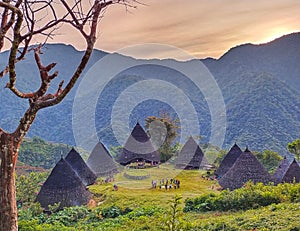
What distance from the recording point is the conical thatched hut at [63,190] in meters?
12.8

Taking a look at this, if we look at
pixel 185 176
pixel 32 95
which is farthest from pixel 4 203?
pixel 185 176

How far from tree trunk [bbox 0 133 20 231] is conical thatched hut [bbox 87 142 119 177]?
14879mm

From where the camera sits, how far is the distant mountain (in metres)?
36.6

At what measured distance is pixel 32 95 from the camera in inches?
151

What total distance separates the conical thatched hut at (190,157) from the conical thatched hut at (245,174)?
19.6ft

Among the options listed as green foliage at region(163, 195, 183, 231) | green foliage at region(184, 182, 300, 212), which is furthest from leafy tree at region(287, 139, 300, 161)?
green foliage at region(163, 195, 183, 231)

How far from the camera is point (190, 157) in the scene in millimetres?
20781

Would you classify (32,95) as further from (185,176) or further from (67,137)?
(67,137)

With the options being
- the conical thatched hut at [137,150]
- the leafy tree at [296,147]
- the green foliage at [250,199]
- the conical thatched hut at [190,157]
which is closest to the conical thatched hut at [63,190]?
the green foliage at [250,199]

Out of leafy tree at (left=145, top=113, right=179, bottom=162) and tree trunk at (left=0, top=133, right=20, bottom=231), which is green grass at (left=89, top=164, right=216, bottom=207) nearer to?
leafy tree at (left=145, top=113, right=179, bottom=162)

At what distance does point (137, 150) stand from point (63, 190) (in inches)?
305

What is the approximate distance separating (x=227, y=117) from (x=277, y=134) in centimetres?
745

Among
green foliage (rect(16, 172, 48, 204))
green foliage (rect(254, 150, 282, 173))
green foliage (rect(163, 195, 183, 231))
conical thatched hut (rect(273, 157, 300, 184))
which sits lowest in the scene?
green foliage (rect(254, 150, 282, 173))

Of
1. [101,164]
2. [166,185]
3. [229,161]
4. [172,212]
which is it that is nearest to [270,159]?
[229,161]
